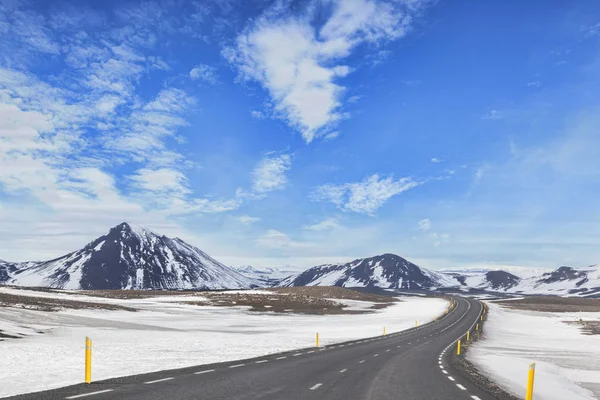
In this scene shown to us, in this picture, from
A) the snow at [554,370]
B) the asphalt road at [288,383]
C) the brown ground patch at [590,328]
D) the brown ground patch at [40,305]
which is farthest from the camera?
the brown ground patch at [590,328]

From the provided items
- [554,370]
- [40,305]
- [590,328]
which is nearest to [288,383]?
[554,370]

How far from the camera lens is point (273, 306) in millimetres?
100688

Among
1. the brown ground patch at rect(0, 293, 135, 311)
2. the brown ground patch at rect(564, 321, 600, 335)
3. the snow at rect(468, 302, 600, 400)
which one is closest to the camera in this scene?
the snow at rect(468, 302, 600, 400)

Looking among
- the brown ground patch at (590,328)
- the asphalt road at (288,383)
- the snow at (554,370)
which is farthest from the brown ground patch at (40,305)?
the brown ground patch at (590,328)

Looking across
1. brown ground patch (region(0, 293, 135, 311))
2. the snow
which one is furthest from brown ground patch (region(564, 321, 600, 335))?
brown ground patch (region(0, 293, 135, 311))

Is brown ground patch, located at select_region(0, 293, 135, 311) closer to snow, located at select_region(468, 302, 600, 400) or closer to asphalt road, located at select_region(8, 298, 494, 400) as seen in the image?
asphalt road, located at select_region(8, 298, 494, 400)

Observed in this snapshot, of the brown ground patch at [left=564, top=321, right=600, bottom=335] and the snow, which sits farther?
the brown ground patch at [left=564, top=321, right=600, bottom=335]

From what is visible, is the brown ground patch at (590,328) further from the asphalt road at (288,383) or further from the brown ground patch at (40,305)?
the brown ground patch at (40,305)

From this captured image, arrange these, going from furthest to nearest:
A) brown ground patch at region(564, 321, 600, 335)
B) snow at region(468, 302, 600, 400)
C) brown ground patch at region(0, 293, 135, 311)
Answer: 1. brown ground patch at region(564, 321, 600, 335)
2. brown ground patch at region(0, 293, 135, 311)
3. snow at region(468, 302, 600, 400)

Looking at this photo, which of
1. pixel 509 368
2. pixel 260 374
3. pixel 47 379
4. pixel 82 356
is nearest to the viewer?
pixel 47 379

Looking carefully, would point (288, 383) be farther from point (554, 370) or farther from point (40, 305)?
point (40, 305)

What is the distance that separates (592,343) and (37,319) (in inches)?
2158

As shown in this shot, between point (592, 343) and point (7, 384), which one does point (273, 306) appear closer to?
point (592, 343)

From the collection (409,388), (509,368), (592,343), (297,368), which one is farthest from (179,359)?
(592,343)
